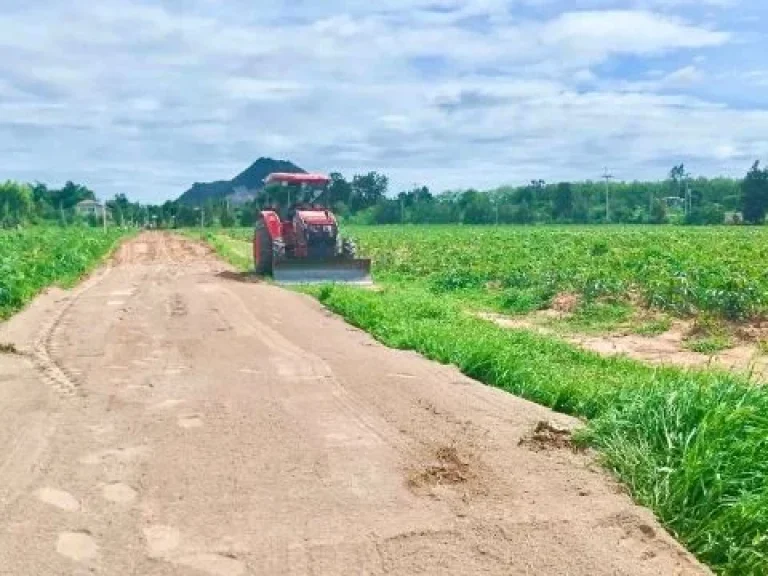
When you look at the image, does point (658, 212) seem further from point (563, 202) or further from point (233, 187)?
point (233, 187)

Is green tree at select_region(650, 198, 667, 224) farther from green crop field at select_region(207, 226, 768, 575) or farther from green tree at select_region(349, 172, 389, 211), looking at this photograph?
green crop field at select_region(207, 226, 768, 575)

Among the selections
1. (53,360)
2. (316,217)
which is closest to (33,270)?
(316,217)

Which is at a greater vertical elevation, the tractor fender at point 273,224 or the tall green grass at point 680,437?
the tractor fender at point 273,224


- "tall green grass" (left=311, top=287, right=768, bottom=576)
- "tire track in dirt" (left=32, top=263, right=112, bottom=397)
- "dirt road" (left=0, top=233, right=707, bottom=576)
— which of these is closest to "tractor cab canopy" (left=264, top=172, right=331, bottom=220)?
"tire track in dirt" (left=32, top=263, right=112, bottom=397)

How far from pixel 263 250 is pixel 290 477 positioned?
671 inches

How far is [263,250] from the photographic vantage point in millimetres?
22219

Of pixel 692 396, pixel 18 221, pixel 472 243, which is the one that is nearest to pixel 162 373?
pixel 692 396

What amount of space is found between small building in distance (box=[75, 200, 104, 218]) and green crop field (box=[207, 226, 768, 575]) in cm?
7419

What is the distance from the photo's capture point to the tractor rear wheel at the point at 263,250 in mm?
21891

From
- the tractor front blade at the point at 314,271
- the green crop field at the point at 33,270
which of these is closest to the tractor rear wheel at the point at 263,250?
the tractor front blade at the point at 314,271

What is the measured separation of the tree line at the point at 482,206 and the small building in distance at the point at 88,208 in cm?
61

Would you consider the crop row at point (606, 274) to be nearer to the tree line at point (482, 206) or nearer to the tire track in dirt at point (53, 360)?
the tire track in dirt at point (53, 360)

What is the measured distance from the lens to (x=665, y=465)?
17.5 ft

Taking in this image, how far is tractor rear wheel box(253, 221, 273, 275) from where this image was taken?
71.8 feet
